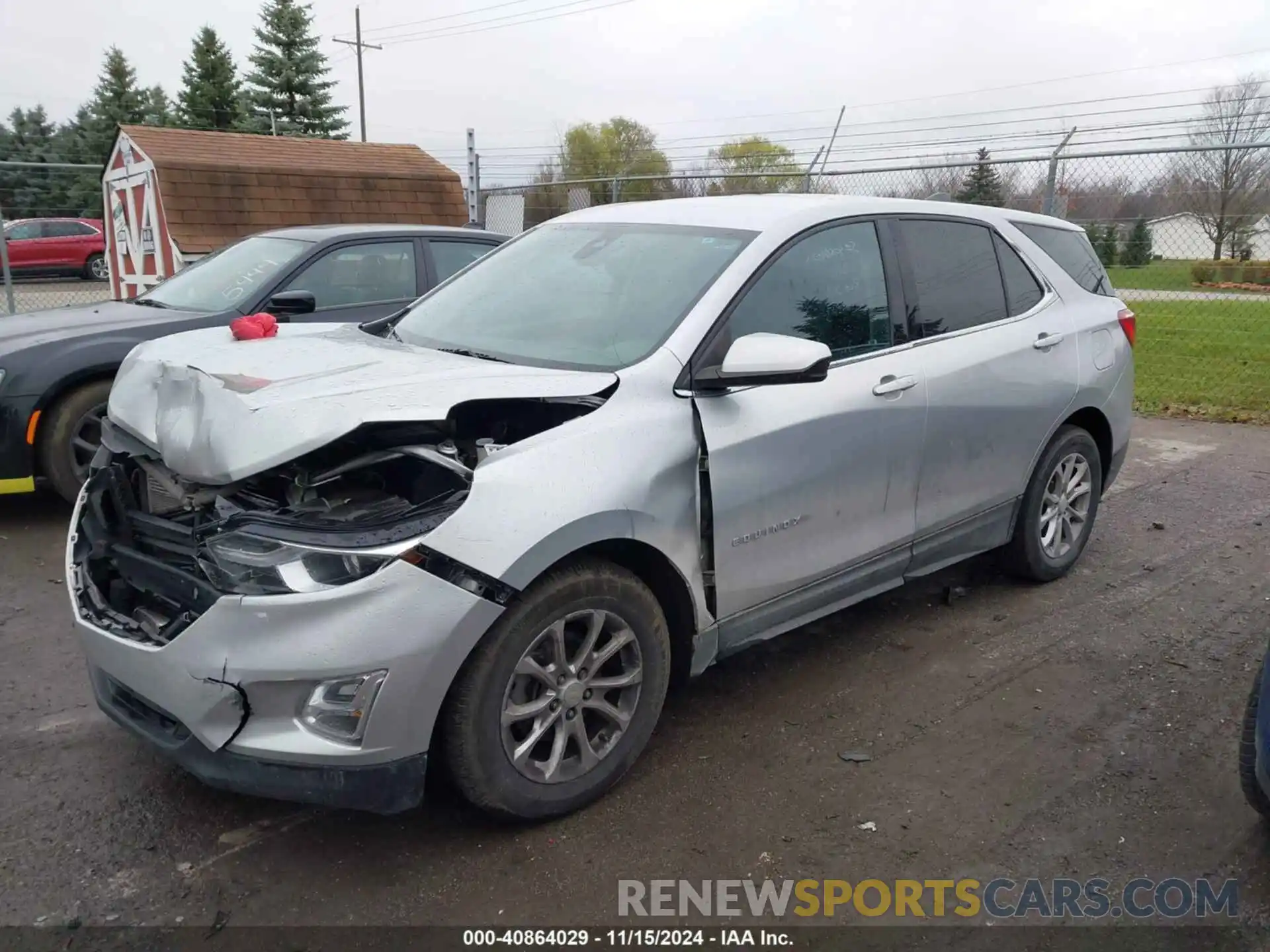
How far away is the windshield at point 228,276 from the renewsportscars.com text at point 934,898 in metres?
4.84

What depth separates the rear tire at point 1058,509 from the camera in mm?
4688

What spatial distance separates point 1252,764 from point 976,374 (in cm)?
186

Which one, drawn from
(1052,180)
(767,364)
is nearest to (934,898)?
(767,364)

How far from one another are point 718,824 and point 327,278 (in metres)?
4.75

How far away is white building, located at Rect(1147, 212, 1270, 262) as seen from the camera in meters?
10.4

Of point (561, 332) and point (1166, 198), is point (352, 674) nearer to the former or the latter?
point (561, 332)

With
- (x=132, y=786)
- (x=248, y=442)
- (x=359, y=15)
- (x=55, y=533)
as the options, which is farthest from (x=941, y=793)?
(x=359, y=15)

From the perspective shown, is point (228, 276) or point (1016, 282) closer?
point (1016, 282)

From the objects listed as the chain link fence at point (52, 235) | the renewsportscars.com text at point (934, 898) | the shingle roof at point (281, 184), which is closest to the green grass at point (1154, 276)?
the shingle roof at point (281, 184)

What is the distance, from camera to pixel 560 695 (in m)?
2.87

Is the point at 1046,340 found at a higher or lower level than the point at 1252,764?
higher

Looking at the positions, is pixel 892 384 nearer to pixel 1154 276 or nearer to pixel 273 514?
pixel 273 514

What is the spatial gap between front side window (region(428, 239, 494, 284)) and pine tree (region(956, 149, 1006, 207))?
5685 mm

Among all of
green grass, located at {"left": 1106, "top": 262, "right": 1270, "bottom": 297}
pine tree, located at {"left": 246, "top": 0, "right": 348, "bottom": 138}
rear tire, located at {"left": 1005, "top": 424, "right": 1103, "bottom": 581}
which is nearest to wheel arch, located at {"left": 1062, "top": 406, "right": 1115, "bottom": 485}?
rear tire, located at {"left": 1005, "top": 424, "right": 1103, "bottom": 581}
